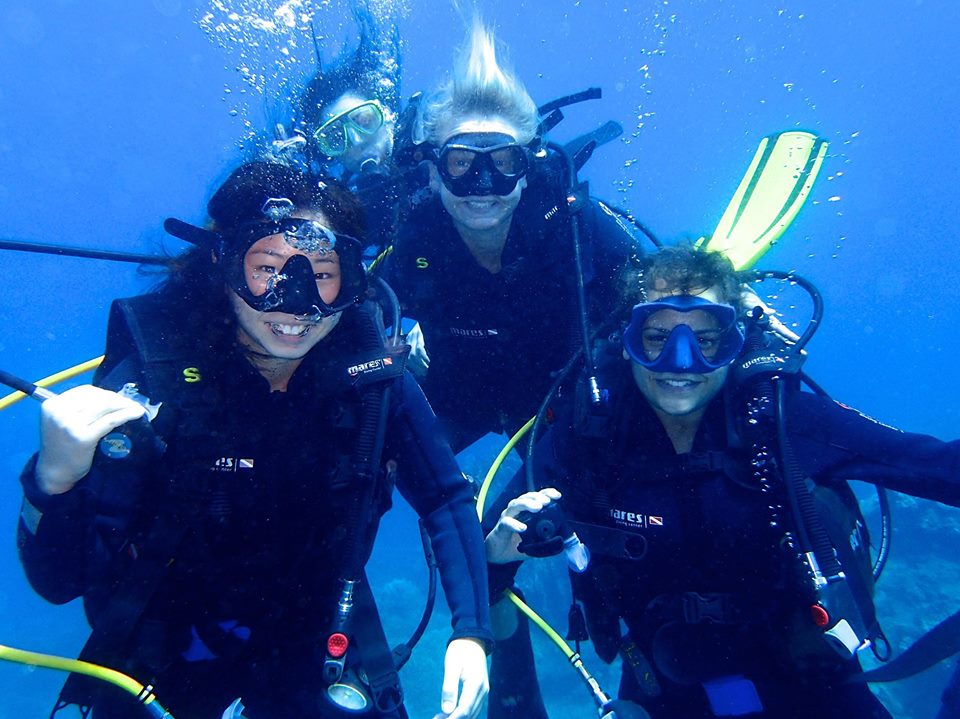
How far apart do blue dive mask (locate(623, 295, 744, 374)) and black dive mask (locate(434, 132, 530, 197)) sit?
157cm

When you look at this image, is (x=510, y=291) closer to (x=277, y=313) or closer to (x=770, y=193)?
(x=770, y=193)

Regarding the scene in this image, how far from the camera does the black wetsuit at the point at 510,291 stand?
499cm

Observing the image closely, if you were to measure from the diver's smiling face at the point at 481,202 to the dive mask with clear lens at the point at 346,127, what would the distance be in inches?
83.0

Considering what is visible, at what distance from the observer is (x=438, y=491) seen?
326 cm

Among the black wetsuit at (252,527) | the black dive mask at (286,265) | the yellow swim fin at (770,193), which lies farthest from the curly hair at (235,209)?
the yellow swim fin at (770,193)

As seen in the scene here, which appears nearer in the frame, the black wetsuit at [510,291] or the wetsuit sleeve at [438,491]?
the wetsuit sleeve at [438,491]

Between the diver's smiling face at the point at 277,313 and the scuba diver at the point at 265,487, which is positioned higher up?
the diver's smiling face at the point at 277,313

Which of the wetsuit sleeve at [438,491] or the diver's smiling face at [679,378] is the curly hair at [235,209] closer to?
the wetsuit sleeve at [438,491]

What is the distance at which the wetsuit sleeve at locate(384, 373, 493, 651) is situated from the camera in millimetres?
3064

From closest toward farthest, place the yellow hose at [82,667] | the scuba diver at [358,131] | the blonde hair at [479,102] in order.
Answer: the yellow hose at [82,667] → the blonde hair at [479,102] → the scuba diver at [358,131]

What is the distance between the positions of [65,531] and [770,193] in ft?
16.7

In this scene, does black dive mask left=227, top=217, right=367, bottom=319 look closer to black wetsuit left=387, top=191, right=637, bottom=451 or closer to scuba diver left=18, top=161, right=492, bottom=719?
scuba diver left=18, top=161, right=492, bottom=719

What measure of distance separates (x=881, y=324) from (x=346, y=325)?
181365 millimetres

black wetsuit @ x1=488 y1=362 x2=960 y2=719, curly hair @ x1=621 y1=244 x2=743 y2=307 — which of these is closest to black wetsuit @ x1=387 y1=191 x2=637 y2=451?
curly hair @ x1=621 y1=244 x2=743 y2=307
